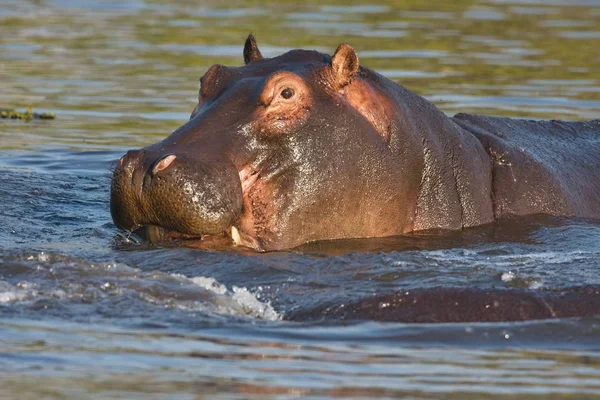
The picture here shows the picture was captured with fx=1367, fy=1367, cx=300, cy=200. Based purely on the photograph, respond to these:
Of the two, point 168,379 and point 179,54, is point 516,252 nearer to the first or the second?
point 168,379

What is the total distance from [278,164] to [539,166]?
6.53ft

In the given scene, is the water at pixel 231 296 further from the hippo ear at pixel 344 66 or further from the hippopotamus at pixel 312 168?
the hippo ear at pixel 344 66

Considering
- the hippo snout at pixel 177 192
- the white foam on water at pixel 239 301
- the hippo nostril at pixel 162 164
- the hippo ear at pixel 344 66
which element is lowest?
the white foam on water at pixel 239 301

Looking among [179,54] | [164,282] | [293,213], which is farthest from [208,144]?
[179,54]

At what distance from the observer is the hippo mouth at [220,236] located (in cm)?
700

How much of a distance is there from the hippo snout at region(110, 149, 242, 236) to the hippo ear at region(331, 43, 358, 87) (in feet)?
2.93

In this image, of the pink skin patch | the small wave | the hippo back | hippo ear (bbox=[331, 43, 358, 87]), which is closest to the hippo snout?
the pink skin patch

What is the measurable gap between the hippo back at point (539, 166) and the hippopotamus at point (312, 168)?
0.01m

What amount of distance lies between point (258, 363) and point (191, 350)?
308 mm

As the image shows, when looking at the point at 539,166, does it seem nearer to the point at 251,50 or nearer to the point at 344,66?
the point at 344,66

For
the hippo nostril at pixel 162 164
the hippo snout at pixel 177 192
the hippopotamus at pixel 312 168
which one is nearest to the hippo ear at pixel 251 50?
the hippopotamus at pixel 312 168

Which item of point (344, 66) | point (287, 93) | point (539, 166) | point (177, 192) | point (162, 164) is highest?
point (344, 66)

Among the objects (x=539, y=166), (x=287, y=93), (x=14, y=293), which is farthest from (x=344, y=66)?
(x=14, y=293)

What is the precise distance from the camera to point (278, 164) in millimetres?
7117
